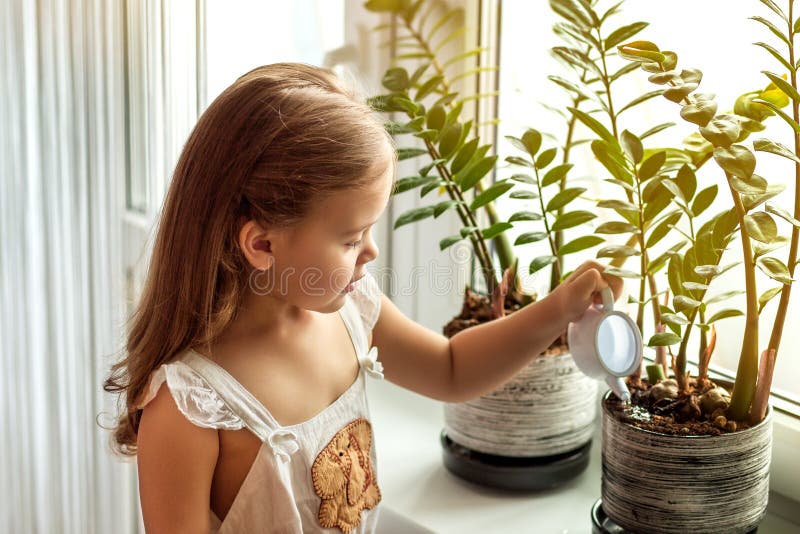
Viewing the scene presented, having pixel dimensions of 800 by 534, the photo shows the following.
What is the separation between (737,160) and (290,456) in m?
0.51

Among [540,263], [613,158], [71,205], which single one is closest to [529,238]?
[540,263]

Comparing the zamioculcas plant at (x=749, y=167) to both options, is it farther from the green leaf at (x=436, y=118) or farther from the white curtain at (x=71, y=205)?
the white curtain at (x=71, y=205)

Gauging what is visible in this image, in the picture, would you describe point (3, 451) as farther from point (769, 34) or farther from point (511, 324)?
point (769, 34)

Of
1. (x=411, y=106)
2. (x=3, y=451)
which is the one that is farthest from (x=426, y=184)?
(x=3, y=451)

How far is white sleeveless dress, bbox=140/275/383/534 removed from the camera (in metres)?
0.87

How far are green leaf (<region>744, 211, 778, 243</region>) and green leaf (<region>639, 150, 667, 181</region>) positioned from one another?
0.12m

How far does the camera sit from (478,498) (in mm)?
1152

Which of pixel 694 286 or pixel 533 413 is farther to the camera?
pixel 533 413

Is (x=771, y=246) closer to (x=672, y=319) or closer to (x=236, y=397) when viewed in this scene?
(x=672, y=319)

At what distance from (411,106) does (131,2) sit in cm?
36

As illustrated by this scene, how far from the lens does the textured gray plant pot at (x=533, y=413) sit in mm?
1092

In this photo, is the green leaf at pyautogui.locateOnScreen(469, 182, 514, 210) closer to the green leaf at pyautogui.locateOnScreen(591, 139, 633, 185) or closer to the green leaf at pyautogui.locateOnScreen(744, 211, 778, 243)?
the green leaf at pyautogui.locateOnScreen(591, 139, 633, 185)

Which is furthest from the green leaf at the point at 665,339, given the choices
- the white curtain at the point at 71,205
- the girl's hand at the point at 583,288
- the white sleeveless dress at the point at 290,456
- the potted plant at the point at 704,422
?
the white curtain at the point at 71,205

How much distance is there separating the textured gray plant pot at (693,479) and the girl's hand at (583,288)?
137mm
